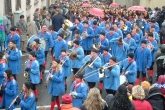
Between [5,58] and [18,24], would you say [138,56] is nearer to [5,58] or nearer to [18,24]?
[5,58]

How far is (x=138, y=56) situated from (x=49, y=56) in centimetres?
535

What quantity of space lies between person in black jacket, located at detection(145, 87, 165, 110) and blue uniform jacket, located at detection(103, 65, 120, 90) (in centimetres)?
212

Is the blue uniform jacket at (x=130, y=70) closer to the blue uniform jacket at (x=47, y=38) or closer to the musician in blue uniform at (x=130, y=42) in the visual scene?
the musician in blue uniform at (x=130, y=42)

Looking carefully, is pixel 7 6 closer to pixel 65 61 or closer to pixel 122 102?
pixel 65 61

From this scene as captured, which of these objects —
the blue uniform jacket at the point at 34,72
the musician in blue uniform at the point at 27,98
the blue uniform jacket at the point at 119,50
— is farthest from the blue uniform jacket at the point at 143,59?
the musician in blue uniform at the point at 27,98

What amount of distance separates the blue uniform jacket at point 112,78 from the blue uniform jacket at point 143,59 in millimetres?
2162

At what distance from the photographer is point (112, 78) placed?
31.2 ft

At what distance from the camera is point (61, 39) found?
469 inches

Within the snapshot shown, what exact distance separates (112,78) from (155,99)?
2.46 metres

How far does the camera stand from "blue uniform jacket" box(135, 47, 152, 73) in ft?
37.0

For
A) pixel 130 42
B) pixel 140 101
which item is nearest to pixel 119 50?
pixel 130 42

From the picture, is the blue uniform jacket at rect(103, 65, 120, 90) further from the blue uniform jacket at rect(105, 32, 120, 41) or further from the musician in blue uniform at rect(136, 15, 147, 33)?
the musician in blue uniform at rect(136, 15, 147, 33)

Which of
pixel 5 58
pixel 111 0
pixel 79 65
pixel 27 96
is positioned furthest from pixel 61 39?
pixel 111 0

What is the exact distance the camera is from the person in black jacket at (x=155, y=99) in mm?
7129
